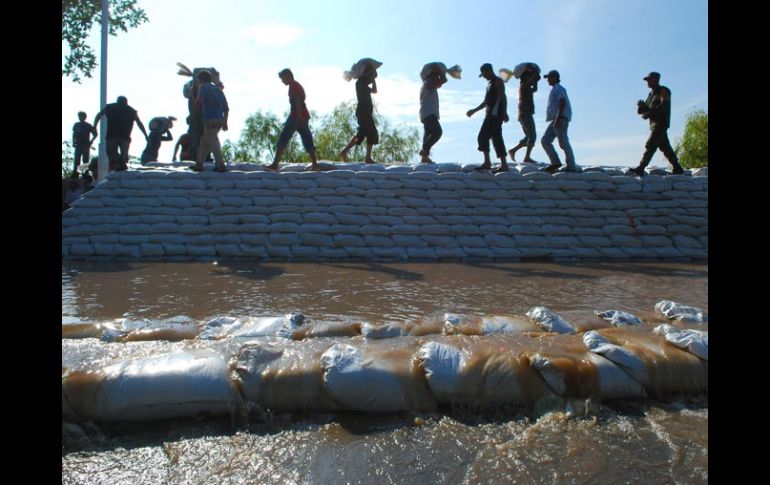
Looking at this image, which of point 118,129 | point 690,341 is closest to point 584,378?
point 690,341

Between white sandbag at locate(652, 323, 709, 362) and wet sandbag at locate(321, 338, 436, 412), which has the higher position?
white sandbag at locate(652, 323, 709, 362)

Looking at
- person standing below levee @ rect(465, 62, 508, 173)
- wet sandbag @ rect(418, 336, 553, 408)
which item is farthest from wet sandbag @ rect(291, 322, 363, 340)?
person standing below levee @ rect(465, 62, 508, 173)

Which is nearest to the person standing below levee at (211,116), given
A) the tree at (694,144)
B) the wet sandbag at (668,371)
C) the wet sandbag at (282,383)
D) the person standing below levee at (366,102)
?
the person standing below levee at (366,102)

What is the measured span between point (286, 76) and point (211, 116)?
3.21 feet

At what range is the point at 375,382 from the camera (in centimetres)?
175

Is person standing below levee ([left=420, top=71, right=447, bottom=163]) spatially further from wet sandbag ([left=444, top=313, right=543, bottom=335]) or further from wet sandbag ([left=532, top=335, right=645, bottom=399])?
wet sandbag ([left=532, top=335, right=645, bottom=399])

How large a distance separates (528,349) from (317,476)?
1.00 meters

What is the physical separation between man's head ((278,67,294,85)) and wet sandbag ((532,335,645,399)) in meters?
5.07

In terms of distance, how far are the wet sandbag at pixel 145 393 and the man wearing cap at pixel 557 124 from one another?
212 inches

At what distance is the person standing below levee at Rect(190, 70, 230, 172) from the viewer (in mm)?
5906

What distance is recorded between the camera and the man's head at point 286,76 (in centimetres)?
606

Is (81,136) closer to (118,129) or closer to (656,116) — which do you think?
(118,129)
